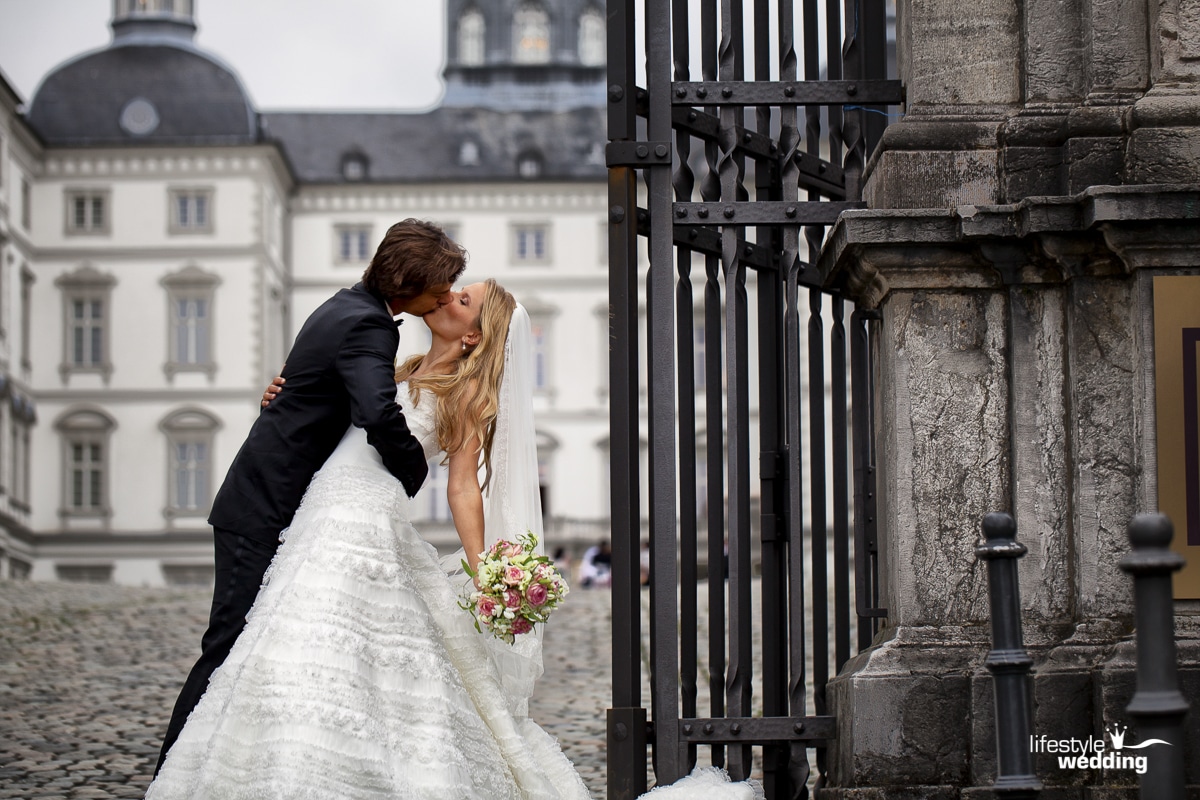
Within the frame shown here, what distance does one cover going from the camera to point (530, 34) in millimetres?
58125

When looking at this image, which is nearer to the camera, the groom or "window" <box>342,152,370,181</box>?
the groom

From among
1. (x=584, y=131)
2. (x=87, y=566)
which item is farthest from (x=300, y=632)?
(x=584, y=131)

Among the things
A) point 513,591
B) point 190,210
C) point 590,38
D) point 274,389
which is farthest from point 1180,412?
point 590,38

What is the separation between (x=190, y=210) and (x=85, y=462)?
6.92 metres

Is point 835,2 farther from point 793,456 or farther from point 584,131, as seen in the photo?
point 584,131

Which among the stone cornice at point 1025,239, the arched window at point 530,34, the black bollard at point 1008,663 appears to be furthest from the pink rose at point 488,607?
the arched window at point 530,34

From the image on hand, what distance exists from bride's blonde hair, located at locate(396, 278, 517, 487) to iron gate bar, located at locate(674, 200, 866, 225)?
587mm

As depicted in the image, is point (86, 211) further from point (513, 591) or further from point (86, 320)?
point (513, 591)

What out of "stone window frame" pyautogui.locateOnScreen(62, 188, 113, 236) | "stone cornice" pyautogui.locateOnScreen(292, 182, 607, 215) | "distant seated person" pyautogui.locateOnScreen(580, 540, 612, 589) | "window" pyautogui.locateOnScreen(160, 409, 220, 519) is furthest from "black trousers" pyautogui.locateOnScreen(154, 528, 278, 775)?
"stone cornice" pyautogui.locateOnScreen(292, 182, 607, 215)

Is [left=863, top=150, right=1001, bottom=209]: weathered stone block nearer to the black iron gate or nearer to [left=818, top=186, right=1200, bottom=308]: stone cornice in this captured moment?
[left=818, top=186, right=1200, bottom=308]: stone cornice

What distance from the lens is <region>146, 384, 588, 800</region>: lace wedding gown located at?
15.2ft

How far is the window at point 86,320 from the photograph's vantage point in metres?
46.2

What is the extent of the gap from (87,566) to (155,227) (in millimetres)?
8739

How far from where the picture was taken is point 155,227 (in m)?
46.8
